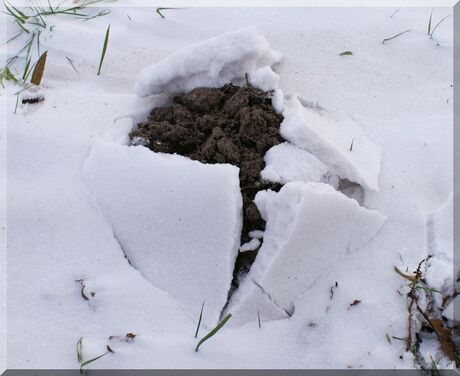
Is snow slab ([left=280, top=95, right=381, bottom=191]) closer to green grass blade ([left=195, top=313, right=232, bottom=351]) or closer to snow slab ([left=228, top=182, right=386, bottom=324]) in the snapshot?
snow slab ([left=228, top=182, right=386, bottom=324])

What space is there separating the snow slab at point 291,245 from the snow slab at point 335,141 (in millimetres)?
162

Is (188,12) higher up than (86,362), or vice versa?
(188,12)

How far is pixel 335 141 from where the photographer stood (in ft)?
5.84

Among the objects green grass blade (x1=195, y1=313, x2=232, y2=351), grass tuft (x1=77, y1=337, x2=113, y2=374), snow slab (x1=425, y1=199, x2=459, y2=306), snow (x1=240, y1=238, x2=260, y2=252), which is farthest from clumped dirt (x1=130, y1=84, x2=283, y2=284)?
snow slab (x1=425, y1=199, x2=459, y2=306)

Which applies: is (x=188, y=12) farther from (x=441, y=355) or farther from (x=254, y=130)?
(x=441, y=355)

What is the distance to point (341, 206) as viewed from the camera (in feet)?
5.12

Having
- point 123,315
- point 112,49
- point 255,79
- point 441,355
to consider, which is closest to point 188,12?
point 112,49

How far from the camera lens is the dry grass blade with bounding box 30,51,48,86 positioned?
6.94 feet

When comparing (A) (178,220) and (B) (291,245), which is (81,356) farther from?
(B) (291,245)

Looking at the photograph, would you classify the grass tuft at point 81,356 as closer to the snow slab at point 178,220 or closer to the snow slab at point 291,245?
the snow slab at point 178,220

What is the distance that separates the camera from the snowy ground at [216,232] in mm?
1499

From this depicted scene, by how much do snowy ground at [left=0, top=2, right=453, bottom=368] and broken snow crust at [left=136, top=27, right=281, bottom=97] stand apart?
101 millimetres

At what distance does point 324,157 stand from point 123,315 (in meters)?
0.81

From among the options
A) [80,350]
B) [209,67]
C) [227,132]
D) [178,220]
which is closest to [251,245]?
[178,220]
